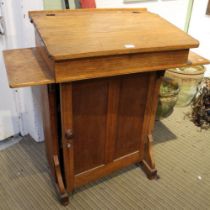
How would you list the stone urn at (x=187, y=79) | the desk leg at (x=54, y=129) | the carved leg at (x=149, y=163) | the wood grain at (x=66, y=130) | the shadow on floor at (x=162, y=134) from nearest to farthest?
the wood grain at (x=66, y=130) → the desk leg at (x=54, y=129) → the carved leg at (x=149, y=163) → the shadow on floor at (x=162, y=134) → the stone urn at (x=187, y=79)

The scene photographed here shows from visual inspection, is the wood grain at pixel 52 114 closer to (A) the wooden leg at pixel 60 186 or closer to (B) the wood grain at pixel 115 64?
(A) the wooden leg at pixel 60 186

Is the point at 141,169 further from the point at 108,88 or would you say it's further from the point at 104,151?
the point at 108,88

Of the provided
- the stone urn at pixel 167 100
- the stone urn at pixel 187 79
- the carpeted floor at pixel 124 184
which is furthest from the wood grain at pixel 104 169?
the stone urn at pixel 187 79

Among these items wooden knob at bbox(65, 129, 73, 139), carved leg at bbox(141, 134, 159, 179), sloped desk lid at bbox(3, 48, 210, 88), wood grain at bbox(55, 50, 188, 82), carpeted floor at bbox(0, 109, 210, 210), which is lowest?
carpeted floor at bbox(0, 109, 210, 210)

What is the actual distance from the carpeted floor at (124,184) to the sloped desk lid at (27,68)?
0.86 metres

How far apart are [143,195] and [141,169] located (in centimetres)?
23

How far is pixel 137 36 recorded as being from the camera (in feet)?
4.29

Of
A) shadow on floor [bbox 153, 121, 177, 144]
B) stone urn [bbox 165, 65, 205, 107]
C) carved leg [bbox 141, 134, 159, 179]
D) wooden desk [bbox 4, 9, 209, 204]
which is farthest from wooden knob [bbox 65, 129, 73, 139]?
stone urn [bbox 165, 65, 205, 107]

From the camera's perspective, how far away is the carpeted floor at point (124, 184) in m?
1.69

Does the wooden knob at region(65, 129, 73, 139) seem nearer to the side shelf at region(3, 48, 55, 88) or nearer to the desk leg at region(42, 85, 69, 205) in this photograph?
the desk leg at region(42, 85, 69, 205)

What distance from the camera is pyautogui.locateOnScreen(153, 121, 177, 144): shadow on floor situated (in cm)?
225

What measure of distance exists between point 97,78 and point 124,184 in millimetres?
818

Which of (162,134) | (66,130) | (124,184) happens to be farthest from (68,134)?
(162,134)

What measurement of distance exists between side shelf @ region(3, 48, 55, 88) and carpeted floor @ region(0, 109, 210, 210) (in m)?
0.86
